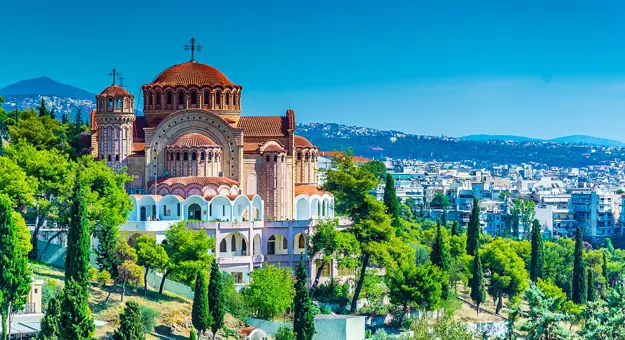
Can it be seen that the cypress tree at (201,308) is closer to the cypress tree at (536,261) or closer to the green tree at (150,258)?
the green tree at (150,258)

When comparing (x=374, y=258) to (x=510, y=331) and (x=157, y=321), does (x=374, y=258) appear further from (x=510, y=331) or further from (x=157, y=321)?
(x=510, y=331)

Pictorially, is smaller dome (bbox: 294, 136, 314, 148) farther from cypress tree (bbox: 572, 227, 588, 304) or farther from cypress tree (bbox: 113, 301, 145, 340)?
cypress tree (bbox: 113, 301, 145, 340)

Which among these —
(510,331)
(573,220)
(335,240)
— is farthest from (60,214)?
(573,220)

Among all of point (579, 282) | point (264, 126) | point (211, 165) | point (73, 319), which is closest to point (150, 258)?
point (211, 165)

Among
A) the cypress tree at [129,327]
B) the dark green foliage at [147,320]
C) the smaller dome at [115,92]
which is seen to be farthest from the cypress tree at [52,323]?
the smaller dome at [115,92]

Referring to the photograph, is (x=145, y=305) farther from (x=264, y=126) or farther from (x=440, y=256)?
(x=264, y=126)

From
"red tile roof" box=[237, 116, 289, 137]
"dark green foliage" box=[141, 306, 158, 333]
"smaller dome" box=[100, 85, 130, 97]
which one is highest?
"smaller dome" box=[100, 85, 130, 97]

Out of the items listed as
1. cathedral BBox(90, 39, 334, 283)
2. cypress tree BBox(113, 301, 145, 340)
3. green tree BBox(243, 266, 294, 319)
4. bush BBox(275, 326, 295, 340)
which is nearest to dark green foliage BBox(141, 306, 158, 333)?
bush BBox(275, 326, 295, 340)
